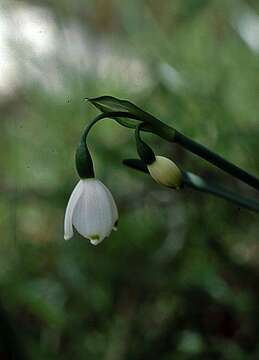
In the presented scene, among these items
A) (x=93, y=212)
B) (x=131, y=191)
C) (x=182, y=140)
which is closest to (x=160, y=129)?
(x=182, y=140)

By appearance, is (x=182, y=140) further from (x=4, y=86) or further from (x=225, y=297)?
(x=4, y=86)

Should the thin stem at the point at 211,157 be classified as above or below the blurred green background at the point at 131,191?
above

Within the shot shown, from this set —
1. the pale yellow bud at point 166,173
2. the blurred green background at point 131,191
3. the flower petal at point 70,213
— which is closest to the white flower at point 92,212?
the flower petal at point 70,213

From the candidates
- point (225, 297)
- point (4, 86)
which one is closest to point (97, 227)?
point (225, 297)

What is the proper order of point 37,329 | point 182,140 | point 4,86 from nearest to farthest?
point 182,140, point 37,329, point 4,86

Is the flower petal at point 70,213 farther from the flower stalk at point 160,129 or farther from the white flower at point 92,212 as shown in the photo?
the flower stalk at point 160,129

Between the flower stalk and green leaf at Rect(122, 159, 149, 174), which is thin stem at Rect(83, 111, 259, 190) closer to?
the flower stalk

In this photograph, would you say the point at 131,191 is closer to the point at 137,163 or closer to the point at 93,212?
the point at 137,163
